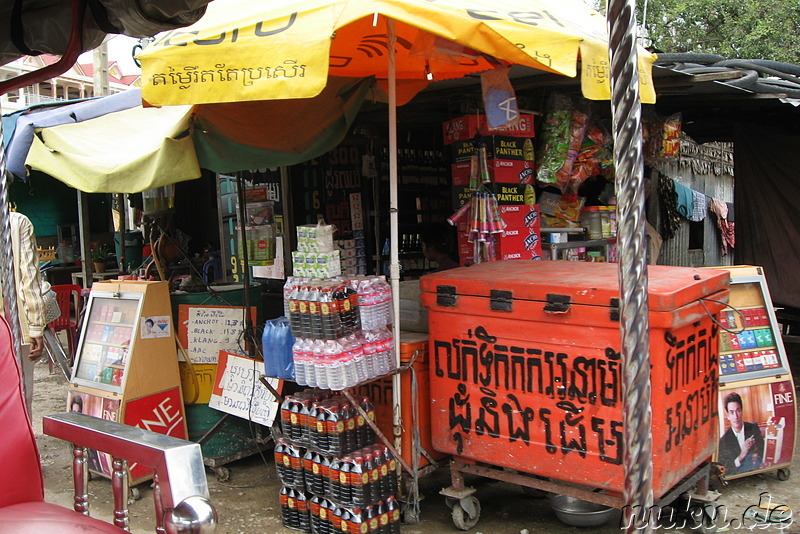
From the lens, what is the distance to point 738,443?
14.5ft

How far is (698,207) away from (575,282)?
9.26 m

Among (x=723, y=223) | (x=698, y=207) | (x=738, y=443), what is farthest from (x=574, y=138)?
(x=723, y=223)

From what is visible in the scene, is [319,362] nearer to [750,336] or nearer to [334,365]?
[334,365]

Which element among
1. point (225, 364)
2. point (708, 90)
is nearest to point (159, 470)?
point (225, 364)

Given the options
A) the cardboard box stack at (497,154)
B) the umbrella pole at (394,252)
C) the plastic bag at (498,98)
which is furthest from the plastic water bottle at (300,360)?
the cardboard box stack at (497,154)

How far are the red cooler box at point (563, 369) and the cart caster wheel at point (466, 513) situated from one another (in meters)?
0.32

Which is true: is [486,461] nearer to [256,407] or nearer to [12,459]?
[256,407]

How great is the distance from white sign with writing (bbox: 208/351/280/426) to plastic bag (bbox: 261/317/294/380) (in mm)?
578

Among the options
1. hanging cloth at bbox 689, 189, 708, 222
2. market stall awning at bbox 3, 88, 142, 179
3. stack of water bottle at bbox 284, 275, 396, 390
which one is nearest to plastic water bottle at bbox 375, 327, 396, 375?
stack of water bottle at bbox 284, 275, 396, 390

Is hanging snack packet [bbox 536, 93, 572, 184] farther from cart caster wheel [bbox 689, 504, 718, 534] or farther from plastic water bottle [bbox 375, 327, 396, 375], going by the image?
cart caster wheel [bbox 689, 504, 718, 534]

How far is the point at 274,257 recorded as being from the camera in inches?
259

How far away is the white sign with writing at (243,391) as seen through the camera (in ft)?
16.1

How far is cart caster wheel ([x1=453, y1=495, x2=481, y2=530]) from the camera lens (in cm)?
399

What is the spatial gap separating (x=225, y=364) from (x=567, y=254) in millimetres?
3183
